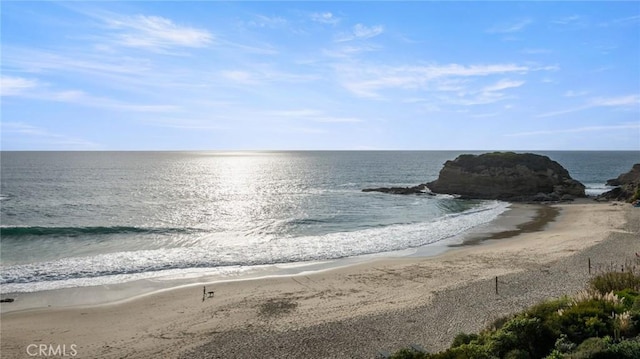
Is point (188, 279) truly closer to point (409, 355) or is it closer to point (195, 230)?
point (195, 230)

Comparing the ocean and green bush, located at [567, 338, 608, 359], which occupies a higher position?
green bush, located at [567, 338, 608, 359]

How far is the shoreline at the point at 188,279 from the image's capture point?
20781 millimetres

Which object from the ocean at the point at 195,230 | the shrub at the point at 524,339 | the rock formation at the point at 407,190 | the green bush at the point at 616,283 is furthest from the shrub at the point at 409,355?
the rock formation at the point at 407,190

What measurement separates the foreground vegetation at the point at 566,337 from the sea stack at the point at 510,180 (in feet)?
173

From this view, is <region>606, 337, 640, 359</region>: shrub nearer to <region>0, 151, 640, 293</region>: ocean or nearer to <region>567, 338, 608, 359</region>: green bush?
<region>567, 338, 608, 359</region>: green bush

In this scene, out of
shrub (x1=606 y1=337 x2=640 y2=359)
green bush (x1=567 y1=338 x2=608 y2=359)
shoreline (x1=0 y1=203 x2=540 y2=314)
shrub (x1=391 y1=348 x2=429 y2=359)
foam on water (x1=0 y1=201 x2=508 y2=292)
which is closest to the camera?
shrub (x1=606 y1=337 x2=640 y2=359)

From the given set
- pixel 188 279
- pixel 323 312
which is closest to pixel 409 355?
pixel 323 312

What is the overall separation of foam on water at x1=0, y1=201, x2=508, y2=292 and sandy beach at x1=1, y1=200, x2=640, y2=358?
3.92 m

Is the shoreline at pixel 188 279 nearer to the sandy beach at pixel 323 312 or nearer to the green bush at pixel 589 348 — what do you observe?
the sandy beach at pixel 323 312

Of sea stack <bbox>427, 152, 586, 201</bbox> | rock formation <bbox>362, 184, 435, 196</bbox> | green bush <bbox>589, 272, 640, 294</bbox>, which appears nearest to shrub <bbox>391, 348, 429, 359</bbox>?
green bush <bbox>589, 272, 640, 294</bbox>

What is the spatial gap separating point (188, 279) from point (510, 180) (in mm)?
52705

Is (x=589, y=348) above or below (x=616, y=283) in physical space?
above

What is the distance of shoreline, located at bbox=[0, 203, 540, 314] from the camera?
20781 mm

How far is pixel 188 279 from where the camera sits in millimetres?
24625
